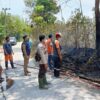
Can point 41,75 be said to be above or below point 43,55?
below

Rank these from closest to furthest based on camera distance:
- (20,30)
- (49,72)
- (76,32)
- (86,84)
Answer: (86,84) < (49,72) < (76,32) < (20,30)

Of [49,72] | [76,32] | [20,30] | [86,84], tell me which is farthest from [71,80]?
[20,30]

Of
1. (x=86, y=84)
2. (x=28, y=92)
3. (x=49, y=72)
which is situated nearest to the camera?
(x=28, y=92)

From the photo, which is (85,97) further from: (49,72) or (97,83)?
(49,72)

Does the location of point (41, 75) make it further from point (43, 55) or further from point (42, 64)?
point (43, 55)

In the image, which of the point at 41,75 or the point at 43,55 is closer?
the point at 43,55

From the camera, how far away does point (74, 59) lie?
16078 mm

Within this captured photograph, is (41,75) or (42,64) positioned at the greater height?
(42,64)

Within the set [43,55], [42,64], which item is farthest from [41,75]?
[43,55]

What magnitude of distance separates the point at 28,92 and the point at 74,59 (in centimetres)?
614

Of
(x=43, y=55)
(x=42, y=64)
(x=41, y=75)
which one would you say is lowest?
(x=41, y=75)

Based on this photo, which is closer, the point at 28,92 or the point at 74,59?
the point at 28,92

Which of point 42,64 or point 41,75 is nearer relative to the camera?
point 42,64

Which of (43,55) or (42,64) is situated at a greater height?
(43,55)
